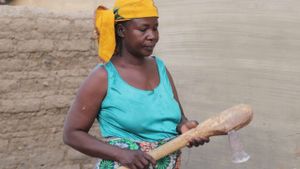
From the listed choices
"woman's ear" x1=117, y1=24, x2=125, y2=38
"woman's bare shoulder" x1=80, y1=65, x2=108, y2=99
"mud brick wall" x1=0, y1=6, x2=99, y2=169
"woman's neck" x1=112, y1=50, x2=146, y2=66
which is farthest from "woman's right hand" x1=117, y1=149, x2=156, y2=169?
"mud brick wall" x1=0, y1=6, x2=99, y2=169

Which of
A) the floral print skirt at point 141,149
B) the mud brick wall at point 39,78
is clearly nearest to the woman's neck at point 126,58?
the floral print skirt at point 141,149

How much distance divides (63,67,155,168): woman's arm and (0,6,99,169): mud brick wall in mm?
2386

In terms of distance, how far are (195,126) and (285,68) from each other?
5.66ft

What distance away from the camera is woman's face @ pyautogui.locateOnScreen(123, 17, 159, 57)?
274cm

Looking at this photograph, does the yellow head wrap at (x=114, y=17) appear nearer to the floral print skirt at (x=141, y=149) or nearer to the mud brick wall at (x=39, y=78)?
the floral print skirt at (x=141, y=149)

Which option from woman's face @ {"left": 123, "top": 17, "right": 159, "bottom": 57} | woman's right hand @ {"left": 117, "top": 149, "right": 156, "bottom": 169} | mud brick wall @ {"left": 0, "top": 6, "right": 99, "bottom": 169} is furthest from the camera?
mud brick wall @ {"left": 0, "top": 6, "right": 99, "bottom": 169}

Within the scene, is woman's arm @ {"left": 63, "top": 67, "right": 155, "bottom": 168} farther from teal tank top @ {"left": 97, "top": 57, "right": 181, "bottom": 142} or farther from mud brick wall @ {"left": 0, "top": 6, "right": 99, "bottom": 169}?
mud brick wall @ {"left": 0, "top": 6, "right": 99, "bottom": 169}

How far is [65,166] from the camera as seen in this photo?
5.36 meters

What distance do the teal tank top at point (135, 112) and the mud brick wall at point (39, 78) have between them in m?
2.40

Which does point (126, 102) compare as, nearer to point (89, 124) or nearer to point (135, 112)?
point (135, 112)

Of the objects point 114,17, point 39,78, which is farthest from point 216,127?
point 39,78

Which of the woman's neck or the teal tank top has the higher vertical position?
the woman's neck

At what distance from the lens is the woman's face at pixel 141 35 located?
8.98 ft

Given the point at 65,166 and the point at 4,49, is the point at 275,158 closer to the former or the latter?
the point at 65,166
